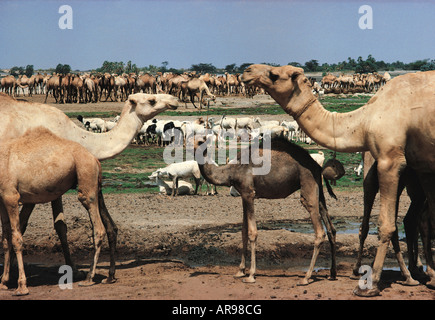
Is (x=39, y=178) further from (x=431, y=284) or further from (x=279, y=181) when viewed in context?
(x=431, y=284)

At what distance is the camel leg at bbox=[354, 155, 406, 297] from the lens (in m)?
7.76

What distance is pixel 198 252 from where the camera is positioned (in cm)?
1075

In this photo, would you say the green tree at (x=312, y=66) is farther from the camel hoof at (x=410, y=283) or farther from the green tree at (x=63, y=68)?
the camel hoof at (x=410, y=283)

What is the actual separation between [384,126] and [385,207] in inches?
38.4

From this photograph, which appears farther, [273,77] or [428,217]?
[428,217]

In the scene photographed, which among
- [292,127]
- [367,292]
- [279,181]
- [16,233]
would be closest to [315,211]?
[279,181]

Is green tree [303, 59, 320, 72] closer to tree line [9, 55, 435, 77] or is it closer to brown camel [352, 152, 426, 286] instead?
tree line [9, 55, 435, 77]

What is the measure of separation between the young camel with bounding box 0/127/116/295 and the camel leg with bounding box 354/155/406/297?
338 centimetres

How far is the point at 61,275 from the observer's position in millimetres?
9297

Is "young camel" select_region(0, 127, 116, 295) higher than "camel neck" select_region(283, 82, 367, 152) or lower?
lower

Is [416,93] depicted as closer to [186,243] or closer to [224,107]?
[186,243]

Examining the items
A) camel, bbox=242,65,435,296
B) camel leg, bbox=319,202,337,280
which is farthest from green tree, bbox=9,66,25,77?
camel leg, bbox=319,202,337,280

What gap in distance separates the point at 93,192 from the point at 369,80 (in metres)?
57.3

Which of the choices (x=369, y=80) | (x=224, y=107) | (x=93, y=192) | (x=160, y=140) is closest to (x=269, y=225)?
(x=93, y=192)
